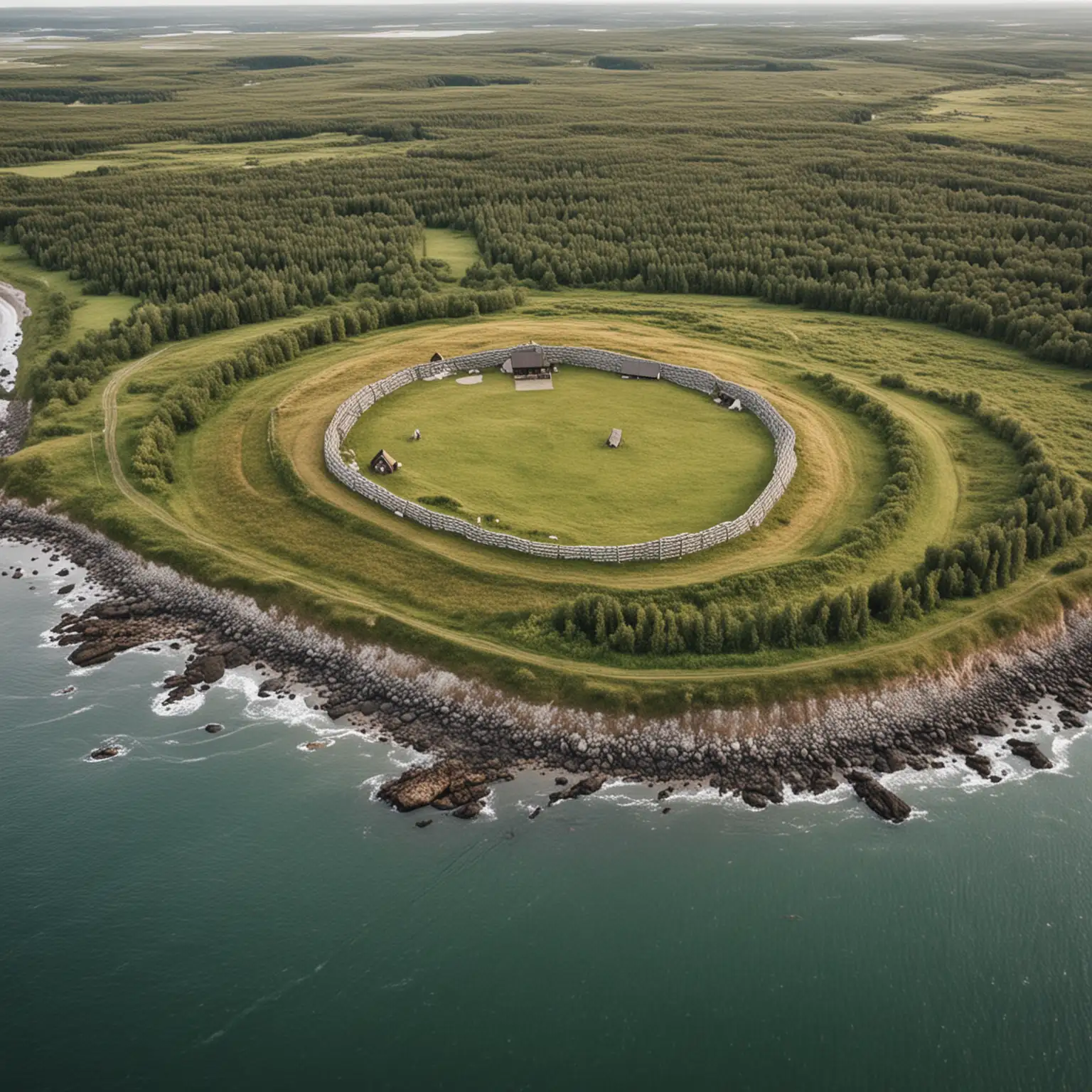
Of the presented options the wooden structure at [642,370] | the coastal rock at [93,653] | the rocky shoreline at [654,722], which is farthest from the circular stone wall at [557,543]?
the coastal rock at [93,653]

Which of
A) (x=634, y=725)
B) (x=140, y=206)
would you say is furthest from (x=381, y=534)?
(x=140, y=206)

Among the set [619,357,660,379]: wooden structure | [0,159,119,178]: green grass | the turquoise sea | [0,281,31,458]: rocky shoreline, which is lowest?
the turquoise sea

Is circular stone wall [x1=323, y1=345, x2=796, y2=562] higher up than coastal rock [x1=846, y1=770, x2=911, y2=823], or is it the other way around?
circular stone wall [x1=323, y1=345, x2=796, y2=562]

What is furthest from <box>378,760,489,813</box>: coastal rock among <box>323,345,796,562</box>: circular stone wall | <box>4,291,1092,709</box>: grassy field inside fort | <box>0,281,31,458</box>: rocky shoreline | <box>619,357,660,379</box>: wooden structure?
<box>0,281,31,458</box>: rocky shoreline

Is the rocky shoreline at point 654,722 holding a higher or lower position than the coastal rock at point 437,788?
higher

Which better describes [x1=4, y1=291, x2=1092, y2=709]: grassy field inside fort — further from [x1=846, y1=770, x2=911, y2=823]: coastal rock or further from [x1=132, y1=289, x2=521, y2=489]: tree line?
[x1=846, y1=770, x2=911, y2=823]: coastal rock

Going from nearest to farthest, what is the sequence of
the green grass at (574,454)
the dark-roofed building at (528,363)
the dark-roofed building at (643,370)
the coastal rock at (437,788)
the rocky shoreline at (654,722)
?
the coastal rock at (437,788), the rocky shoreline at (654,722), the green grass at (574,454), the dark-roofed building at (528,363), the dark-roofed building at (643,370)

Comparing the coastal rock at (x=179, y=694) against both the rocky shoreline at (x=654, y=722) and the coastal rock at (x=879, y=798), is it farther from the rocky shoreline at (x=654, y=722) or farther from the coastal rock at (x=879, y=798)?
the coastal rock at (x=879, y=798)
